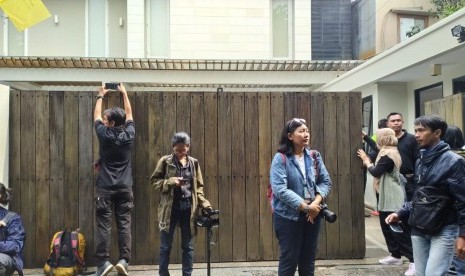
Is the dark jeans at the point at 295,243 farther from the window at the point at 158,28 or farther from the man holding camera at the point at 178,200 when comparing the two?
the window at the point at 158,28

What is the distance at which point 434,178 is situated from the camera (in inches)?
132

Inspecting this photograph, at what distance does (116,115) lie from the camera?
16.5ft

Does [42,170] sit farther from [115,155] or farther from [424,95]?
[424,95]

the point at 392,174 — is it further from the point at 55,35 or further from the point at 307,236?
the point at 55,35

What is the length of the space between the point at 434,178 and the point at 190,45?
10367 mm

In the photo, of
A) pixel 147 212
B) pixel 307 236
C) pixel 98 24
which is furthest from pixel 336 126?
pixel 98 24

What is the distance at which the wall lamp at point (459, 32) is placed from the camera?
5918mm

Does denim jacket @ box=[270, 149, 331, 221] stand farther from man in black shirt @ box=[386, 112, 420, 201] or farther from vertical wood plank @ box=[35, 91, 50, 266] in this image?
vertical wood plank @ box=[35, 91, 50, 266]

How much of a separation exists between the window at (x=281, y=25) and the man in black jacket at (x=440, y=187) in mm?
10178

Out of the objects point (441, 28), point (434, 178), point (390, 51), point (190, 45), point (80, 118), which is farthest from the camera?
point (190, 45)

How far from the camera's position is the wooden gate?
5.47 metres

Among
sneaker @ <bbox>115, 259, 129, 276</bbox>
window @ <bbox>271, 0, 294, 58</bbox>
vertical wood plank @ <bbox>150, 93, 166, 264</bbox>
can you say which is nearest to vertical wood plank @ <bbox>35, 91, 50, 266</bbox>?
A: sneaker @ <bbox>115, 259, 129, 276</bbox>

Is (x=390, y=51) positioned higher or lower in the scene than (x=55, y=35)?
lower

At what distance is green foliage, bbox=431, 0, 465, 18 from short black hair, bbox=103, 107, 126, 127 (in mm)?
10089
